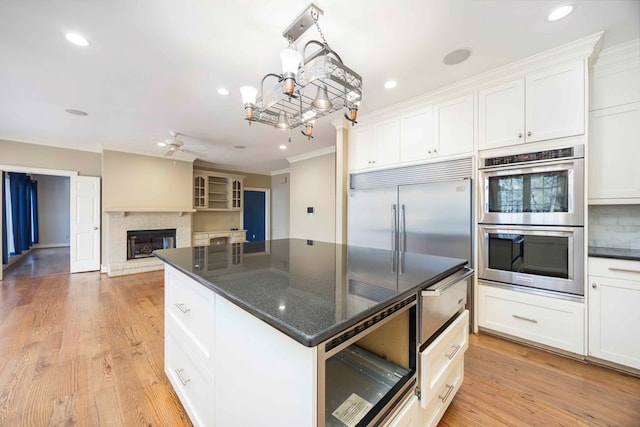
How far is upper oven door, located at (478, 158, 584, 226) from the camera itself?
6.42ft

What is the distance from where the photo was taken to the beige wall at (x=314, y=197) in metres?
5.09

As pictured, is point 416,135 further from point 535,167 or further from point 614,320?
point 614,320

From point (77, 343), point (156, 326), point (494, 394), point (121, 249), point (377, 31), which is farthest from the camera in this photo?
point (121, 249)

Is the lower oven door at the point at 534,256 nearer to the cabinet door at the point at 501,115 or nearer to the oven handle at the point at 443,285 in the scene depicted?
the cabinet door at the point at 501,115

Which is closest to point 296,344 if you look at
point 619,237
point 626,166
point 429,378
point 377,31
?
point 429,378

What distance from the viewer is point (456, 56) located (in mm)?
2088

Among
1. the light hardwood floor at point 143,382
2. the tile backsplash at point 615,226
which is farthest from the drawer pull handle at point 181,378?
the tile backsplash at point 615,226

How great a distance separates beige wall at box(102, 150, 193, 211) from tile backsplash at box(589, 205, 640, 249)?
21.8 ft

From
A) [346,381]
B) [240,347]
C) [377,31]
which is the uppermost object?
[377,31]

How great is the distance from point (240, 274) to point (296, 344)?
Result: 0.57 metres

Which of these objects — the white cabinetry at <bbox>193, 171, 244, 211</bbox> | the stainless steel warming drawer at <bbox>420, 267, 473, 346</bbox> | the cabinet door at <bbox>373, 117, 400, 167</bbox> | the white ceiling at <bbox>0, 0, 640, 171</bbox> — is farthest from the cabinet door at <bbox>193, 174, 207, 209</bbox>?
the stainless steel warming drawer at <bbox>420, 267, 473, 346</bbox>

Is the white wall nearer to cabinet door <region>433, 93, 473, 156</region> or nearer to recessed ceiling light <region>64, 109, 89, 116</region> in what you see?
recessed ceiling light <region>64, 109, 89, 116</region>

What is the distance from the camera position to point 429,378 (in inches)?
42.8

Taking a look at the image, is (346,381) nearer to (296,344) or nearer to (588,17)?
(296,344)
